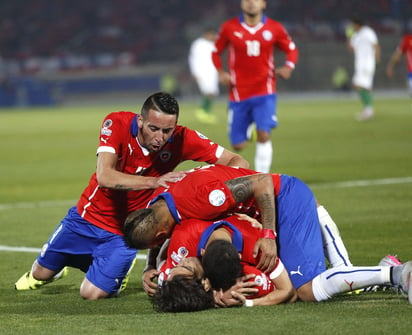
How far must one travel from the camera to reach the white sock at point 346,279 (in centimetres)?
654

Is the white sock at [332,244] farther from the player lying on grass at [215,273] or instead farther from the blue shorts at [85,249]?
the blue shorts at [85,249]

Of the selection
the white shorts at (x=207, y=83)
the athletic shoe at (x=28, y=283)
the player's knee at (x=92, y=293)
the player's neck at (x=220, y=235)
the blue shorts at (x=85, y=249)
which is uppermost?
the player's neck at (x=220, y=235)

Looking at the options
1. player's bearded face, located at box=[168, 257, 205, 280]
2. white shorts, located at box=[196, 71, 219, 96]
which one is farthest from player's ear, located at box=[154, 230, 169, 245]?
white shorts, located at box=[196, 71, 219, 96]

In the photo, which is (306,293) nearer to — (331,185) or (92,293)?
(92,293)

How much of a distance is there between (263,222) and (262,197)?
0.16m

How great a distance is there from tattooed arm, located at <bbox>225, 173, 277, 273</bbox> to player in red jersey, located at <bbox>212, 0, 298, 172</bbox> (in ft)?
26.4

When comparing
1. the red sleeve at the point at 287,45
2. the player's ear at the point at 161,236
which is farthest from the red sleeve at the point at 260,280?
the red sleeve at the point at 287,45

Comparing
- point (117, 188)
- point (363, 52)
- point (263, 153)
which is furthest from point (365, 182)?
point (363, 52)

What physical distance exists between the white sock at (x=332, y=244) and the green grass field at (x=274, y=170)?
0.42m

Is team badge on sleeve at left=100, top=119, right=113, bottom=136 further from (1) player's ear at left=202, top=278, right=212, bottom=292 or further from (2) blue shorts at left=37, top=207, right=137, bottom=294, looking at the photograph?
(1) player's ear at left=202, top=278, right=212, bottom=292

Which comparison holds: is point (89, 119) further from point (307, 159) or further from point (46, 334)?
point (46, 334)

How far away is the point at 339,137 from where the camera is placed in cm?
2361

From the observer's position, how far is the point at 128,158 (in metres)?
7.93

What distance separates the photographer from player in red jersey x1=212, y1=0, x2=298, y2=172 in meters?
15.2
